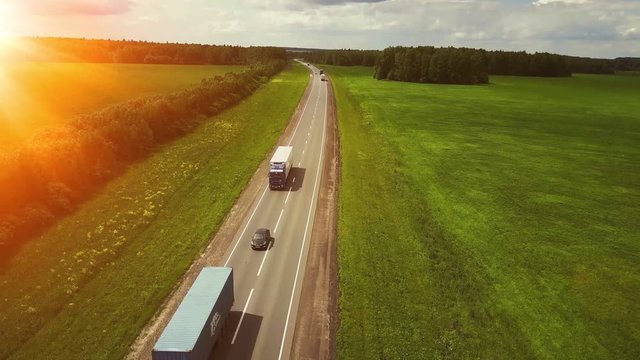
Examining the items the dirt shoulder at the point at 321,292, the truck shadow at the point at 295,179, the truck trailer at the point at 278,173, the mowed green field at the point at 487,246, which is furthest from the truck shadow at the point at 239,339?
the truck shadow at the point at 295,179

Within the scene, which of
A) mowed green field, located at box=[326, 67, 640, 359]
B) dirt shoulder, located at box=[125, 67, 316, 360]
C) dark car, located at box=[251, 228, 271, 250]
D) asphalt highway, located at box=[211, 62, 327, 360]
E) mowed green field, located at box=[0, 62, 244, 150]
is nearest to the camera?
dirt shoulder, located at box=[125, 67, 316, 360]

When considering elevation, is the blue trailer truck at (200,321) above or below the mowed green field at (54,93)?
below

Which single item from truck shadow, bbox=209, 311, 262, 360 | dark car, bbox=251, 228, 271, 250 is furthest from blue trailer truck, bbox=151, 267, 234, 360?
dark car, bbox=251, 228, 271, 250

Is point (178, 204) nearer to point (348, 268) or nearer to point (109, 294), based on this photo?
point (109, 294)

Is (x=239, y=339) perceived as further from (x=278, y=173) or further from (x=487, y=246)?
(x=278, y=173)

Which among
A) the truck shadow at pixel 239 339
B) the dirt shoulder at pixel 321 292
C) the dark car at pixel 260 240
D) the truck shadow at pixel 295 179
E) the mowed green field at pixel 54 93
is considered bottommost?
the truck shadow at pixel 239 339

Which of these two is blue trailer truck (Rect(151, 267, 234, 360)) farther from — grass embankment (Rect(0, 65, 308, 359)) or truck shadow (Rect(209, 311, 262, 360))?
grass embankment (Rect(0, 65, 308, 359))

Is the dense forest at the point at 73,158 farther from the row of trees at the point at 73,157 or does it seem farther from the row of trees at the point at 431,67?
the row of trees at the point at 431,67
